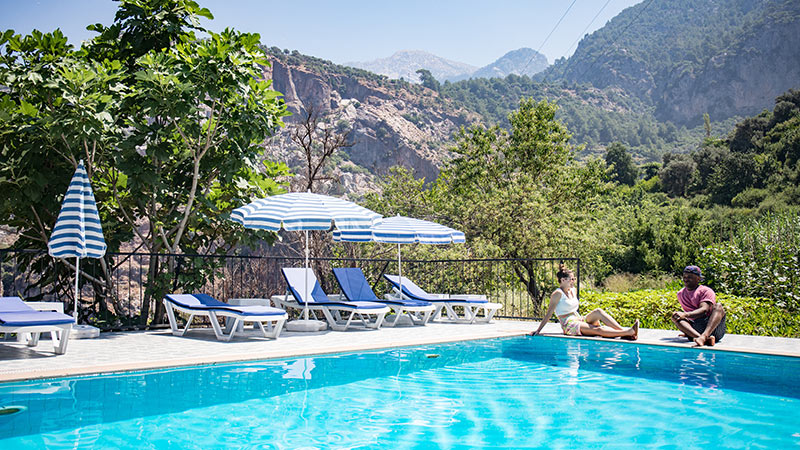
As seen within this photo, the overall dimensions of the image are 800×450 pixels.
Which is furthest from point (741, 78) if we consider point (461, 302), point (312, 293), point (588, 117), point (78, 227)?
point (78, 227)

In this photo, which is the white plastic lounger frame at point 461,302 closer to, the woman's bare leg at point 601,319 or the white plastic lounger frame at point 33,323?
the woman's bare leg at point 601,319

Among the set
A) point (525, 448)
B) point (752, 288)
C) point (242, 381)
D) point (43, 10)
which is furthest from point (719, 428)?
point (43, 10)

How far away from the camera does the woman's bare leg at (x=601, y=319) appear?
25.8 feet

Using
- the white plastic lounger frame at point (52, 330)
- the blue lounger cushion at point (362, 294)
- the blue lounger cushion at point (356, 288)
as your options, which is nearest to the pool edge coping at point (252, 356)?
the white plastic lounger frame at point (52, 330)

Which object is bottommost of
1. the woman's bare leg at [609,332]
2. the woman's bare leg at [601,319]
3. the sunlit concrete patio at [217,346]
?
the sunlit concrete patio at [217,346]

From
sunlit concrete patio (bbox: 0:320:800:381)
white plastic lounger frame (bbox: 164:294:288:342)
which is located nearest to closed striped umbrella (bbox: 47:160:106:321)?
sunlit concrete patio (bbox: 0:320:800:381)

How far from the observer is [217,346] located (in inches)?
272

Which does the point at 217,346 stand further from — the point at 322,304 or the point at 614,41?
the point at 614,41

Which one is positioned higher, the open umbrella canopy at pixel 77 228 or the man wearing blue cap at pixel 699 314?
the open umbrella canopy at pixel 77 228

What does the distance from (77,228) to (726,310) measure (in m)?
8.70

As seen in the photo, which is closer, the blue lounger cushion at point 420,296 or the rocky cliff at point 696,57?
the blue lounger cushion at point 420,296

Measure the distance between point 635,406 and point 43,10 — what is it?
27.6 metres

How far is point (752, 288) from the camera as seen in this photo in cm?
930

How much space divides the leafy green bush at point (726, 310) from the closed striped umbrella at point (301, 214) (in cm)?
418
